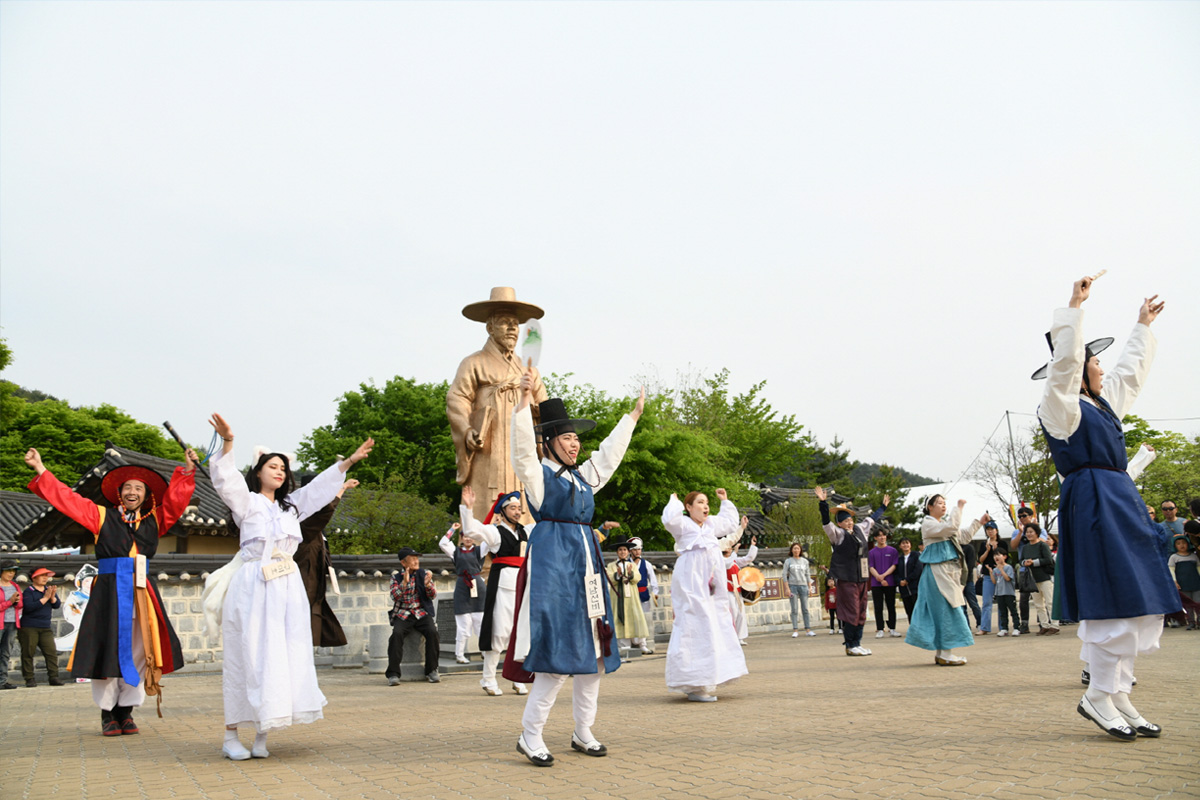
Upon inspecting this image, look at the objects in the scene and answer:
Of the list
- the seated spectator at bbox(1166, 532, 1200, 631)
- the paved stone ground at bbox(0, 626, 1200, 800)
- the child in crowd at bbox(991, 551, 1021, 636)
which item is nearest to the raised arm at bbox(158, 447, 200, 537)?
the paved stone ground at bbox(0, 626, 1200, 800)

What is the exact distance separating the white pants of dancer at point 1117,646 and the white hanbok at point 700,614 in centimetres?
338

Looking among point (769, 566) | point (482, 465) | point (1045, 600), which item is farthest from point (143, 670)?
point (769, 566)

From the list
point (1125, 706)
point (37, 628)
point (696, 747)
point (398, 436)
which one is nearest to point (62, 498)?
point (696, 747)

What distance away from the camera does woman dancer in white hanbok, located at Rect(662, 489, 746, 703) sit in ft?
25.6

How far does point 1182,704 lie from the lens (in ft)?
20.1

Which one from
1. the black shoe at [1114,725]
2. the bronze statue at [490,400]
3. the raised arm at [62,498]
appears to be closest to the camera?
the black shoe at [1114,725]

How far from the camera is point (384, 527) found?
22.1m

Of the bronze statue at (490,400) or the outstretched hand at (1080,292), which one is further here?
the bronze statue at (490,400)

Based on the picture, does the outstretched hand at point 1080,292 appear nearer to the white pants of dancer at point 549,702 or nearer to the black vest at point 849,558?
the white pants of dancer at point 549,702

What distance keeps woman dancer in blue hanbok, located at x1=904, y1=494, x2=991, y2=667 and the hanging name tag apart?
7138 mm

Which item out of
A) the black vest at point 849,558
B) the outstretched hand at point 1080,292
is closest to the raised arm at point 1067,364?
the outstretched hand at point 1080,292

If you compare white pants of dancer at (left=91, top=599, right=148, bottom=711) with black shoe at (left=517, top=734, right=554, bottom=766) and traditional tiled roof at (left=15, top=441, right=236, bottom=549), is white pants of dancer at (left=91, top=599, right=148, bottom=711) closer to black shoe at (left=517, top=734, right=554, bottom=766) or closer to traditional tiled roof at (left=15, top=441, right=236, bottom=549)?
black shoe at (left=517, top=734, right=554, bottom=766)

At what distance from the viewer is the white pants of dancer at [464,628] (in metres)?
12.8

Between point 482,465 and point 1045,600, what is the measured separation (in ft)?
31.5
